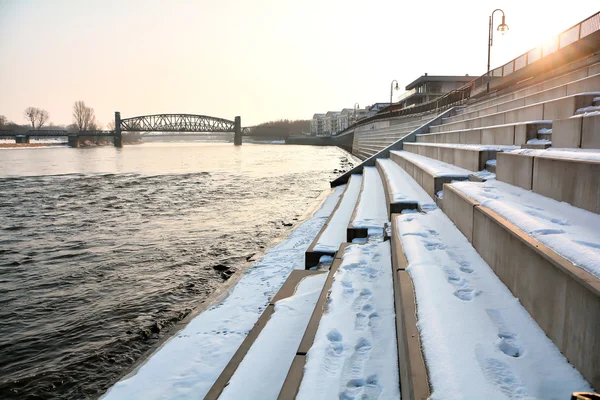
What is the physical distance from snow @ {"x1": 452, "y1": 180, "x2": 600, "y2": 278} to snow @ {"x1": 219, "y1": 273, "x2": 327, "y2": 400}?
195 centimetres

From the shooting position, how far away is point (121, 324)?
501 centimetres

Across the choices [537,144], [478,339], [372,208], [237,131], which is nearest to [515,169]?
[537,144]

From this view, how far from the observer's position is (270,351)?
3262 mm

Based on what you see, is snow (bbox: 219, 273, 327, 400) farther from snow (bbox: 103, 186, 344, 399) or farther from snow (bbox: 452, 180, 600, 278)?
snow (bbox: 452, 180, 600, 278)

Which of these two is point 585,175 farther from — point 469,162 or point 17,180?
point 17,180

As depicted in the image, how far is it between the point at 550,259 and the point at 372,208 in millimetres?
5366

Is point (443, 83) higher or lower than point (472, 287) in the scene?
higher

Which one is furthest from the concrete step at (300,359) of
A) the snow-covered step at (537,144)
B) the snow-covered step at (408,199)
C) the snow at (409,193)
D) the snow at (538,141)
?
the snow at (538,141)

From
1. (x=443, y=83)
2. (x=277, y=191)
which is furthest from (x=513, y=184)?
(x=443, y=83)

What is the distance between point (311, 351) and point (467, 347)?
1.03 metres

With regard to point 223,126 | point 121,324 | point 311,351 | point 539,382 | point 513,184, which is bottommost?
point 121,324

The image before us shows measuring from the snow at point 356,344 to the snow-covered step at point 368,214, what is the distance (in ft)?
5.59

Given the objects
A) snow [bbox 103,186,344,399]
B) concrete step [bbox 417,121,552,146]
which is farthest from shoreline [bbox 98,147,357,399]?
concrete step [bbox 417,121,552,146]

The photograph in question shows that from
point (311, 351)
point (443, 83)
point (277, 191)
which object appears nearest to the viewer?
point (311, 351)
